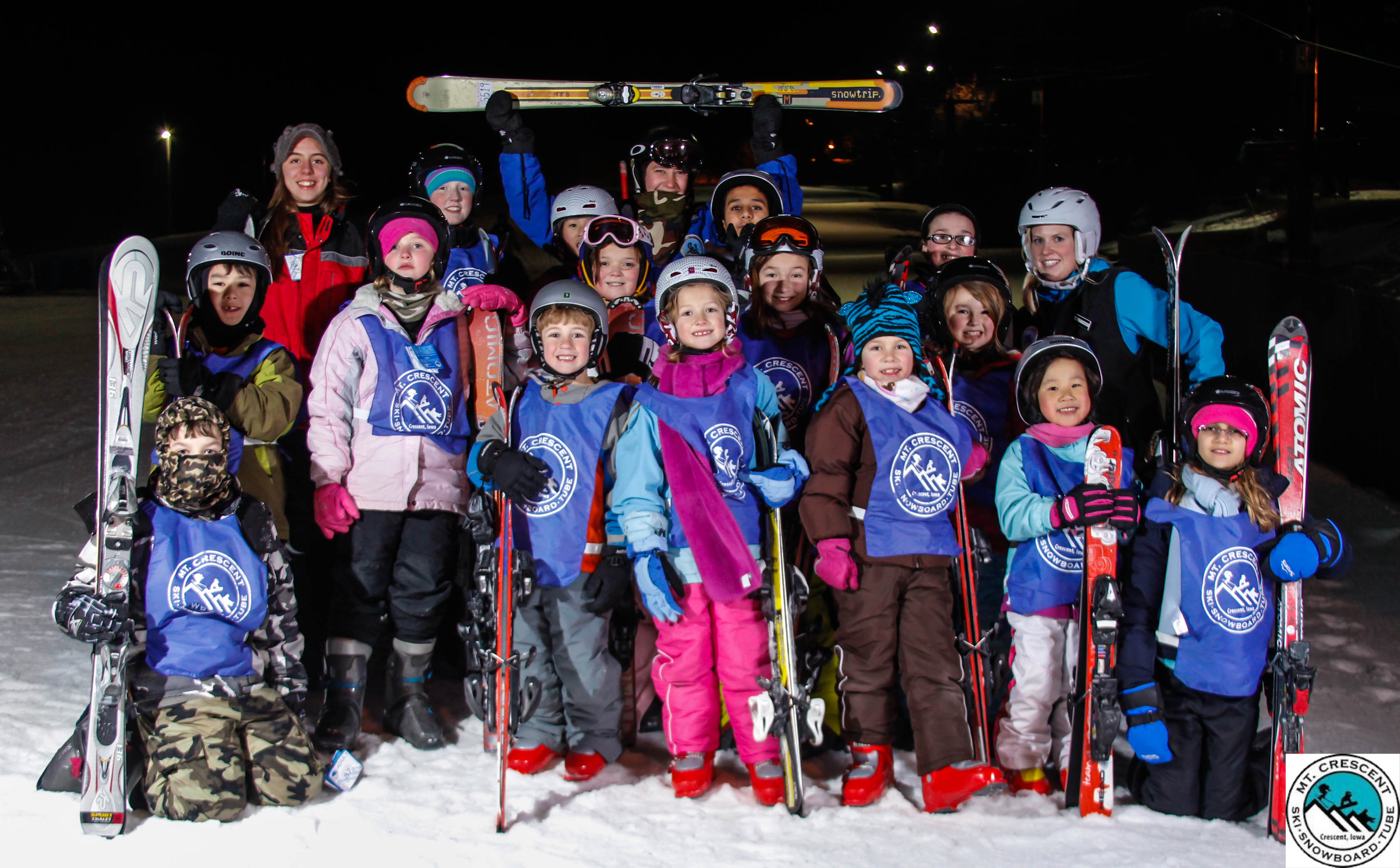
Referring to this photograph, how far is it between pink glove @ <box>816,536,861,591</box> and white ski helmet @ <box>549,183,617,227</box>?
1.94 meters

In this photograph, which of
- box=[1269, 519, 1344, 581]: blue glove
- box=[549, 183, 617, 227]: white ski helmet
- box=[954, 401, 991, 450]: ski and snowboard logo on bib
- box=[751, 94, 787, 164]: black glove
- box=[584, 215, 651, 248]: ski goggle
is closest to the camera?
box=[1269, 519, 1344, 581]: blue glove

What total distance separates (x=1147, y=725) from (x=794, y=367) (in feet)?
5.83

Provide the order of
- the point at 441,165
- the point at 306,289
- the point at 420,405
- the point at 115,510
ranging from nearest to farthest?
the point at 115,510 → the point at 420,405 → the point at 306,289 → the point at 441,165

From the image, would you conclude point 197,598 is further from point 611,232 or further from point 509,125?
point 509,125

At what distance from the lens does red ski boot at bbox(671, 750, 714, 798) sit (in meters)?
3.42

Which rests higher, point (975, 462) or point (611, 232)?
point (611, 232)

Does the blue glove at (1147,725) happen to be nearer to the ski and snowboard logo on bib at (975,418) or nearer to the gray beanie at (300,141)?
the ski and snowboard logo on bib at (975,418)

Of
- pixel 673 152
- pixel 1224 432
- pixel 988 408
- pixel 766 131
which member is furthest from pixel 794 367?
pixel 766 131

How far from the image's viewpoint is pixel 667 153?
4.91 meters

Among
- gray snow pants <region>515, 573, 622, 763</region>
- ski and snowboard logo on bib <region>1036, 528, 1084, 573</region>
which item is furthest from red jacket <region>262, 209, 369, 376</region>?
ski and snowboard logo on bib <region>1036, 528, 1084, 573</region>

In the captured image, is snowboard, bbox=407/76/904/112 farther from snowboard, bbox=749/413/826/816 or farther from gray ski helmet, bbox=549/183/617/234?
snowboard, bbox=749/413/826/816

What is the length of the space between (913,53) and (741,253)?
166 ft

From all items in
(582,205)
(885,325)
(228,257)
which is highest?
(582,205)

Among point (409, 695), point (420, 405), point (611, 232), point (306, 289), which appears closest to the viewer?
point (420, 405)
